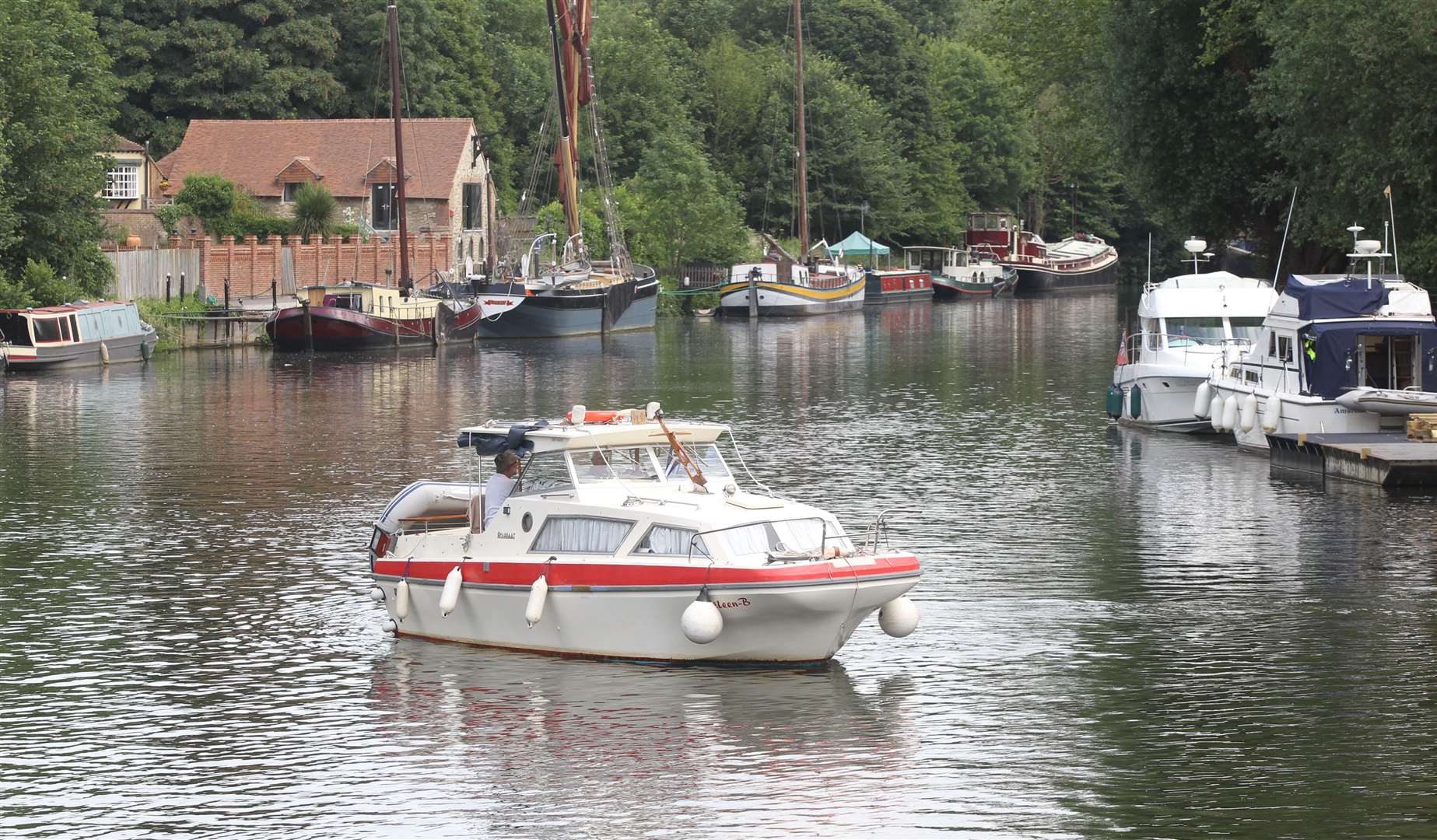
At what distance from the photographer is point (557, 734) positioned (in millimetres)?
22578

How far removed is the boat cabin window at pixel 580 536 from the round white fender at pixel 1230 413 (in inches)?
1060

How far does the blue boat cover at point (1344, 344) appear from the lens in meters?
43.9

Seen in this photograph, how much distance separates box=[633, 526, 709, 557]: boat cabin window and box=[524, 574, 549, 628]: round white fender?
4.39 ft

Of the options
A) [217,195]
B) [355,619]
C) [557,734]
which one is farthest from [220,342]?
[557,734]

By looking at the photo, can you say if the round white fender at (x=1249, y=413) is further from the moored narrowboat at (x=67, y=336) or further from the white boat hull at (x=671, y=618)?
the moored narrowboat at (x=67, y=336)

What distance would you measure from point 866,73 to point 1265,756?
135 meters

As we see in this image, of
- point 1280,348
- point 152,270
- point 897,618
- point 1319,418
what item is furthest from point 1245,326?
point 152,270

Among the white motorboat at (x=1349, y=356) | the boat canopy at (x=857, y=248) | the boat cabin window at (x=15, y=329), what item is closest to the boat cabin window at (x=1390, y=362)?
the white motorboat at (x=1349, y=356)

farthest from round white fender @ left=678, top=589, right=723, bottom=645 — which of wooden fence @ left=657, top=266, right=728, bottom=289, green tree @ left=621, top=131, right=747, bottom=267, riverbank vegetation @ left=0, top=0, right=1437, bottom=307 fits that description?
wooden fence @ left=657, top=266, right=728, bottom=289

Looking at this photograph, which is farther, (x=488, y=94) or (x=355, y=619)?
(x=488, y=94)

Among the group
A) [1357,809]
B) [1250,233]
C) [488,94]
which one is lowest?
[1357,809]

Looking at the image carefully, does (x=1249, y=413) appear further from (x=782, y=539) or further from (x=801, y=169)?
(x=801, y=169)

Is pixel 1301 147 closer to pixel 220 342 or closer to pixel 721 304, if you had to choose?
pixel 220 342

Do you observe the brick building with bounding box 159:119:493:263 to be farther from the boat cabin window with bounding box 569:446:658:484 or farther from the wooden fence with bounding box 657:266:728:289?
the boat cabin window with bounding box 569:446:658:484
